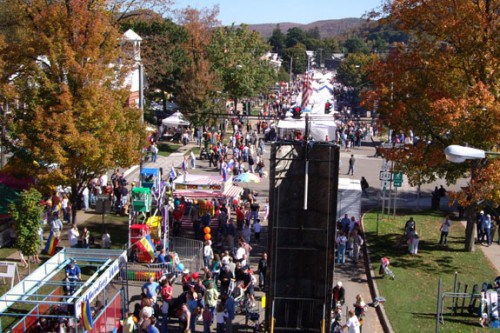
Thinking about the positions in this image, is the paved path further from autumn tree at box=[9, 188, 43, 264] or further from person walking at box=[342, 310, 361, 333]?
autumn tree at box=[9, 188, 43, 264]

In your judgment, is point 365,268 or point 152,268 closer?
point 152,268

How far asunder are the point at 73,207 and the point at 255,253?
268 inches

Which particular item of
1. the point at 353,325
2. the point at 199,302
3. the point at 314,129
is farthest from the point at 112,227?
the point at 314,129

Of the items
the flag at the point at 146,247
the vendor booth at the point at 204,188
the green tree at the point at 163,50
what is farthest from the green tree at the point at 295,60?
the flag at the point at 146,247

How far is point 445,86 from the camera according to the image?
22.0 metres

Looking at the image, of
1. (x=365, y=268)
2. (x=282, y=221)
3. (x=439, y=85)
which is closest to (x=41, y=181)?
(x=282, y=221)

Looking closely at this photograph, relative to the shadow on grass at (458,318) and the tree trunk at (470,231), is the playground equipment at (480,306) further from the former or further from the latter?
the tree trunk at (470,231)

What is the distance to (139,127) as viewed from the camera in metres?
23.9

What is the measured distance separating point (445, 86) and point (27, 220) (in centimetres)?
1450

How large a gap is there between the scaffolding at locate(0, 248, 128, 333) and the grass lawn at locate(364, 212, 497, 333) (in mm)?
7359

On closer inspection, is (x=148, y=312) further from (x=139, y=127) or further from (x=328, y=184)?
(x=139, y=127)

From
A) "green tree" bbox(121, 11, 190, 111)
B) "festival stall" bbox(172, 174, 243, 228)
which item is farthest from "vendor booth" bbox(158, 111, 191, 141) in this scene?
"festival stall" bbox(172, 174, 243, 228)

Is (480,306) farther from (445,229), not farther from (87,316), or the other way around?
(87,316)

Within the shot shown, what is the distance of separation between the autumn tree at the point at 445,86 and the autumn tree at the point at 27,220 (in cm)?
1219
